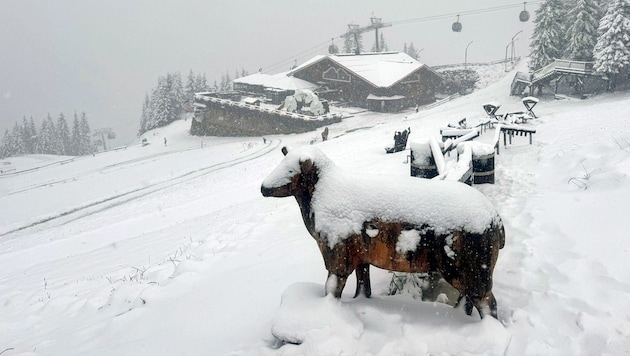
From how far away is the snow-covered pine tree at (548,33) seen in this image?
109ft

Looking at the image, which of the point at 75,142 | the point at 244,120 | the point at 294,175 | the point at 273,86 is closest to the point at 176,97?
the point at 273,86

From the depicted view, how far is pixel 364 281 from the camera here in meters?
4.04

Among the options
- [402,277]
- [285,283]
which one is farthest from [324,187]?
[285,283]

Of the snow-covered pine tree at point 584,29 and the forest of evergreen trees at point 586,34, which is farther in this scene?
the snow-covered pine tree at point 584,29

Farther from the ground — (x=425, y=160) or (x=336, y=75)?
(x=336, y=75)

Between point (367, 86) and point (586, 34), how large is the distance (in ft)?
75.5

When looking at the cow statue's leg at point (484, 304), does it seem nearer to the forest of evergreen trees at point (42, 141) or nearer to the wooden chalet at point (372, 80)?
the wooden chalet at point (372, 80)

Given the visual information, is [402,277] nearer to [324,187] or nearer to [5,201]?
[324,187]

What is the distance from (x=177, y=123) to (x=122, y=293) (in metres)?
63.8

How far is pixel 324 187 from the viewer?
382cm

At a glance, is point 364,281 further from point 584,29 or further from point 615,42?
point 584,29

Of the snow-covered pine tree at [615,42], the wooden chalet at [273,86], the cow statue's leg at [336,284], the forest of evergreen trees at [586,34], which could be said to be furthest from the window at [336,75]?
the cow statue's leg at [336,284]

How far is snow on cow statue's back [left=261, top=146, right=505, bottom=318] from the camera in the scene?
10.9ft

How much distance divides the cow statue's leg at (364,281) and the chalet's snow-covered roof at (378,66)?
143ft
